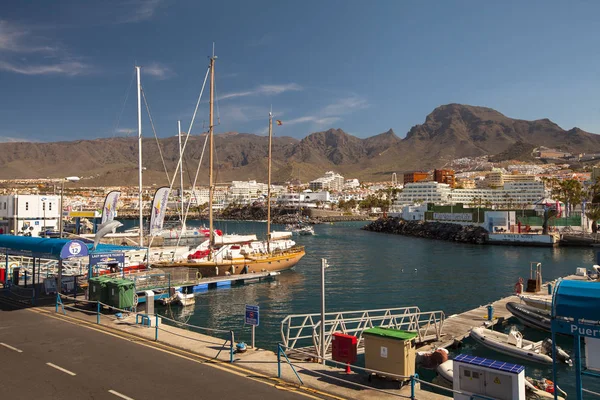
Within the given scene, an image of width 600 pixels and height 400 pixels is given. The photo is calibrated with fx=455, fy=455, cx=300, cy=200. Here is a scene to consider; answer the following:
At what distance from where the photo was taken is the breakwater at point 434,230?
101 m

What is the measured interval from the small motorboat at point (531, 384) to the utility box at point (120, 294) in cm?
1456

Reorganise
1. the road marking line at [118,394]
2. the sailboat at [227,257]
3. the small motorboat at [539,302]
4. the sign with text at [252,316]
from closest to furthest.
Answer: the road marking line at [118,394] → the sign with text at [252,316] → the small motorboat at [539,302] → the sailboat at [227,257]

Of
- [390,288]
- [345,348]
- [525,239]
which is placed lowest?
[390,288]

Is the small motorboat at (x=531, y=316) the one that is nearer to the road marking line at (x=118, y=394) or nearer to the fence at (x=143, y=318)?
the fence at (x=143, y=318)

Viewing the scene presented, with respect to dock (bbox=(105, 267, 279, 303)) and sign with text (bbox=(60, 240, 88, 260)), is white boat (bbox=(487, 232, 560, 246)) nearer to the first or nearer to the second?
dock (bbox=(105, 267, 279, 303))

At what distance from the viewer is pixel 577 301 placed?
10.6 meters

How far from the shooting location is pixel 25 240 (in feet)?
83.9


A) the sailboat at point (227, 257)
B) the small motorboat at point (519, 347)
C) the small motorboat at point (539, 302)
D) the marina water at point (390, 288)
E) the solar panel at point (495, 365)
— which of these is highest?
the solar panel at point (495, 365)

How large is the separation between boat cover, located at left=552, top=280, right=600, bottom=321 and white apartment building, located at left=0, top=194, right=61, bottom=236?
6768cm

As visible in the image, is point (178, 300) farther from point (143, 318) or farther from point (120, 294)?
point (143, 318)

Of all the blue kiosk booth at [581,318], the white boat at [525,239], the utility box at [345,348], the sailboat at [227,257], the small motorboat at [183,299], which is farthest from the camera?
the white boat at [525,239]

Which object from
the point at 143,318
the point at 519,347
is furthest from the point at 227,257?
the point at 519,347

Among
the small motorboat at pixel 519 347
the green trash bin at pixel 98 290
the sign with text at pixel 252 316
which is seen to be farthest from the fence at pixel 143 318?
the small motorboat at pixel 519 347

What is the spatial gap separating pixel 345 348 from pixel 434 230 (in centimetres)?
10618
